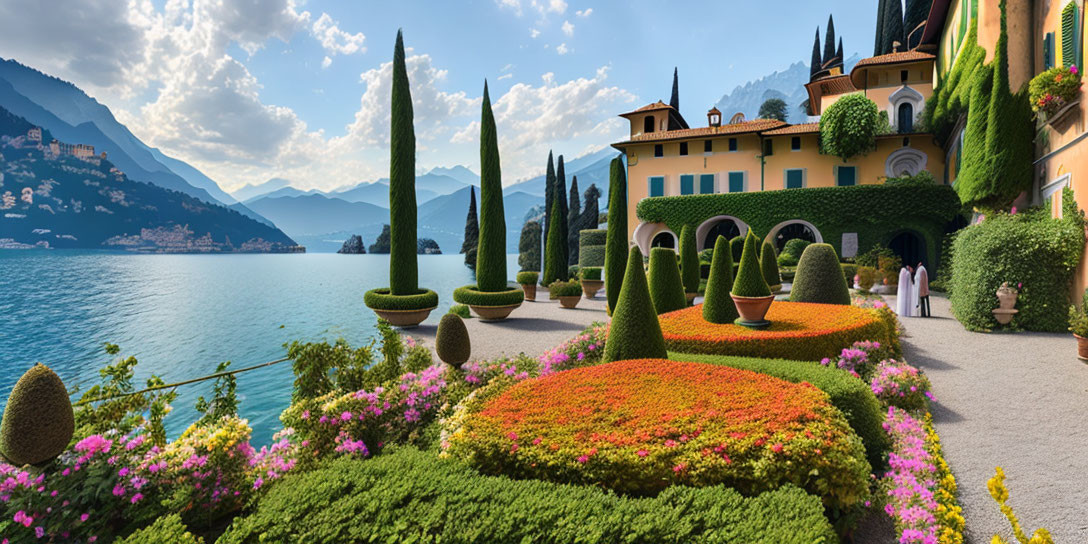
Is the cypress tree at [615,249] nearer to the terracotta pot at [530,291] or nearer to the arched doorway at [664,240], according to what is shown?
the terracotta pot at [530,291]

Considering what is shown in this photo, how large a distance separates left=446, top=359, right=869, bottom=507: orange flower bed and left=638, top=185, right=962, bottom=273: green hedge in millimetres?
27027

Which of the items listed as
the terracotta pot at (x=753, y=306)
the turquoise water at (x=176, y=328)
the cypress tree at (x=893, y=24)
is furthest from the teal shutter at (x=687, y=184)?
the terracotta pot at (x=753, y=306)

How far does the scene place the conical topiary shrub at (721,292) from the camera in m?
11.0

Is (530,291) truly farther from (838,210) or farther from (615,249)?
(838,210)

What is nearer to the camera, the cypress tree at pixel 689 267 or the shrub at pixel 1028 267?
the shrub at pixel 1028 267

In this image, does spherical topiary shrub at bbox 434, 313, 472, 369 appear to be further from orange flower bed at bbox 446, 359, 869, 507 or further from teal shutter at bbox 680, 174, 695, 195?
teal shutter at bbox 680, 174, 695, 195

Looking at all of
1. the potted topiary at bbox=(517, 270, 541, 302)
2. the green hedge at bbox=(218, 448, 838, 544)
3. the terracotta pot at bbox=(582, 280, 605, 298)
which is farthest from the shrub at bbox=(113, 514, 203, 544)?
the terracotta pot at bbox=(582, 280, 605, 298)

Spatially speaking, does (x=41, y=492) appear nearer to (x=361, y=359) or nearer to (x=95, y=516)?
(x=95, y=516)

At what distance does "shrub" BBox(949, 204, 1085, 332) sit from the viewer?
41.5 ft

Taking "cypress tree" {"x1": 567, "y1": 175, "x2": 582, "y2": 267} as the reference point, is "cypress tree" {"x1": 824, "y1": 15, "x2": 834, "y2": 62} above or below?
above

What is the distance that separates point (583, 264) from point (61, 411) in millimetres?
37432

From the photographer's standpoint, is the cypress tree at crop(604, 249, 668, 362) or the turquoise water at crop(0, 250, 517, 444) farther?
the turquoise water at crop(0, 250, 517, 444)

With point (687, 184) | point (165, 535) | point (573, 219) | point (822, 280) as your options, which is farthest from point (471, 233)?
point (165, 535)

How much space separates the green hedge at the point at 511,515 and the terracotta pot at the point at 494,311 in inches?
532
